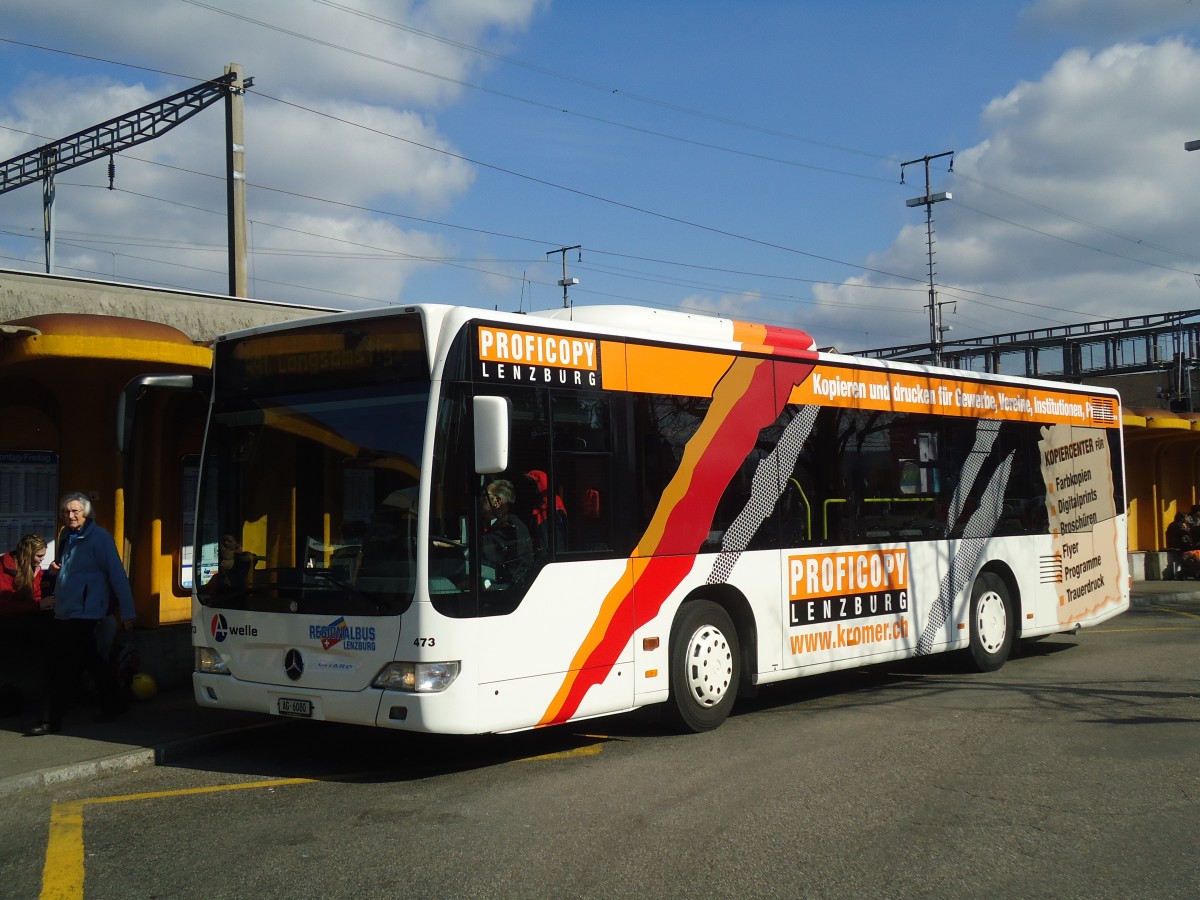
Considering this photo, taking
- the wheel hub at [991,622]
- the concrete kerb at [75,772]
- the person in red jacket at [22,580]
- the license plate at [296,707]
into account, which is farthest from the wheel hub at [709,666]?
the person in red jacket at [22,580]

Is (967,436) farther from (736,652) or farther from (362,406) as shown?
(362,406)

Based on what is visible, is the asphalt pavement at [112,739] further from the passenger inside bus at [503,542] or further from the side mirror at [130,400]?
the passenger inside bus at [503,542]

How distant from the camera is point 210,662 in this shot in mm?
8586

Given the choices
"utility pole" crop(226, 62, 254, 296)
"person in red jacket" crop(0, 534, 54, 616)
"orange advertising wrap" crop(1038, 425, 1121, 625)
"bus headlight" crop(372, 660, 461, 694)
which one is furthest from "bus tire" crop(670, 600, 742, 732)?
"utility pole" crop(226, 62, 254, 296)

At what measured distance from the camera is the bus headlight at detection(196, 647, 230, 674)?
8508 mm

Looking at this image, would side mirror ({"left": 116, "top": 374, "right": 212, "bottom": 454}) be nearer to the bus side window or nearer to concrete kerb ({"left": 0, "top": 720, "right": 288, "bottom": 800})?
concrete kerb ({"left": 0, "top": 720, "right": 288, "bottom": 800})

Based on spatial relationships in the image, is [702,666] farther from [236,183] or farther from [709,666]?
[236,183]

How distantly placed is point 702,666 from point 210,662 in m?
3.69

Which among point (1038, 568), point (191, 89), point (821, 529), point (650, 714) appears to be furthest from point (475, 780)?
point (191, 89)

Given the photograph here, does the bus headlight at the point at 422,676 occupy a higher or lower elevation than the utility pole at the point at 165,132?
lower

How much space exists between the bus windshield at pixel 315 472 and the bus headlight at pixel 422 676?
0.37 meters

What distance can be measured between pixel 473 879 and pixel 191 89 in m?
16.6

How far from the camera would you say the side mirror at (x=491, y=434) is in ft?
24.2

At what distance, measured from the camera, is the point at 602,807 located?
276 inches
